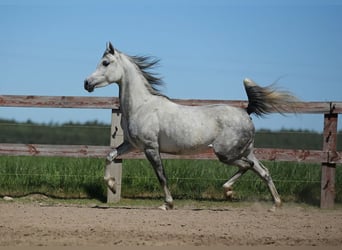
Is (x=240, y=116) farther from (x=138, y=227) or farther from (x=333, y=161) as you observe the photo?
(x=138, y=227)

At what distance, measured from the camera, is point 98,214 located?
771 cm

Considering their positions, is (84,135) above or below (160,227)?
below

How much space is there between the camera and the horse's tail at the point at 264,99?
29.1 ft

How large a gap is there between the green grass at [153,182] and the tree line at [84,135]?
79cm

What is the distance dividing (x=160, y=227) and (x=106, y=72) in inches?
117

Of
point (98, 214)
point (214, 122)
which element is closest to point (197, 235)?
point (98, 214)

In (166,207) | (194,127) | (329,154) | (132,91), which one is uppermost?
(132,91)

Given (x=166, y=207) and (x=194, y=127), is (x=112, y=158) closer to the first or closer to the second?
(x=166, y=207)

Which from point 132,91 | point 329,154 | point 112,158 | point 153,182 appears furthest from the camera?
point 153,182

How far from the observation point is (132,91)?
8875 millimetres

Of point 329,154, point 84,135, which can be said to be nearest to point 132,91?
point 329,154

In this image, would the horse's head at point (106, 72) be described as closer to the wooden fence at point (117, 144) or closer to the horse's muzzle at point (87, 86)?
the horse's muzzle at point (87, 86)

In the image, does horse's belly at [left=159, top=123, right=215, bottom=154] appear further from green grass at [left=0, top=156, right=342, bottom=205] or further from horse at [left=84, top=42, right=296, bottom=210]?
green grass at [left=0, top=156, right=342, bottom=205]

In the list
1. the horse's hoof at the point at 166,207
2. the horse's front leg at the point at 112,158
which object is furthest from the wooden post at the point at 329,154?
the horse's front leg at the point at 112,158
